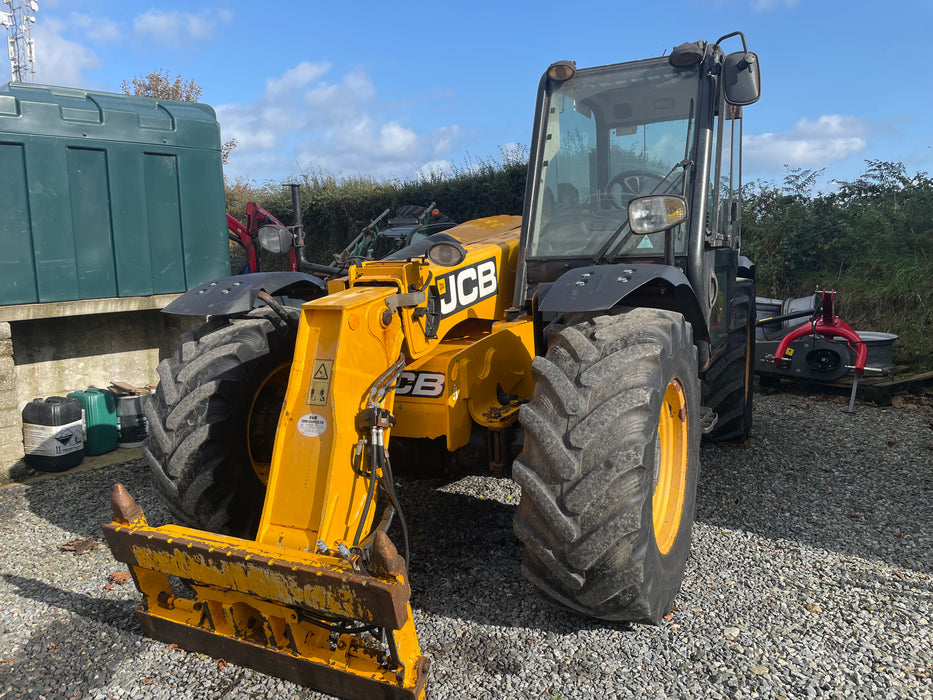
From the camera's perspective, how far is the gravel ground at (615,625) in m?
2.69

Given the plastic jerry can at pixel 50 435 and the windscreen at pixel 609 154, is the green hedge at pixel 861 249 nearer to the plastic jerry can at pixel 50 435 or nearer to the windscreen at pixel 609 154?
the windscreen at pixel 609 154

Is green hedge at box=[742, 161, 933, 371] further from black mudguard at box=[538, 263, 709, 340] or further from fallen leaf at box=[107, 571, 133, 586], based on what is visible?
fallen leaf at box=[107, 571, 133, 586]

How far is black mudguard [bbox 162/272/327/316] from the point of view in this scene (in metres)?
3.66

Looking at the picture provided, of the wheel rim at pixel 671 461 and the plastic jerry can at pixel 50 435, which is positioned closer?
the wheel rim at pixel 671 461

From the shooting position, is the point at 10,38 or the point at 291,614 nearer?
the point at 291,614

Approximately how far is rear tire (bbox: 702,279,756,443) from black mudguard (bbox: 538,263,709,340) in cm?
178

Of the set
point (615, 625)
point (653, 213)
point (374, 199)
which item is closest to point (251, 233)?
point (374, 199)

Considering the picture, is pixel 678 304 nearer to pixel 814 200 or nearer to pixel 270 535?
pixel 270 535

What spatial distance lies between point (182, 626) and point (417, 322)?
1.59m

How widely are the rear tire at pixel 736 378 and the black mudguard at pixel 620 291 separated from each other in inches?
70.0

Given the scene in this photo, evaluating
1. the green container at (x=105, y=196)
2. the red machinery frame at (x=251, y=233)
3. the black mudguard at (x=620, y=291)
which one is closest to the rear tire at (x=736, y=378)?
the black mudguard at (x=620, y=291)

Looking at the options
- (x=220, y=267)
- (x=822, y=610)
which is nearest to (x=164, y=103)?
(x=220, y=267)

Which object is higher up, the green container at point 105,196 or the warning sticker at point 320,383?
the green container at point 105,196

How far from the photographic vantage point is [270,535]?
2.59m
